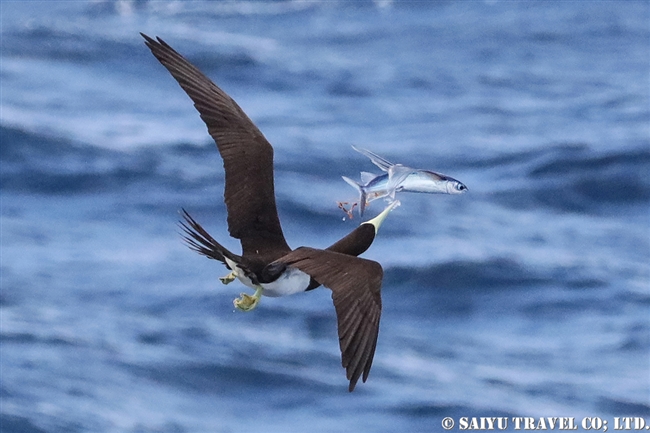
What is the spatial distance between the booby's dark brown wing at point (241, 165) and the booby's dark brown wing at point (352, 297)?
98cm

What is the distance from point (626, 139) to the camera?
25.5 metres

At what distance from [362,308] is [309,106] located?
60.1ft

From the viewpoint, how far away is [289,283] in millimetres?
9398

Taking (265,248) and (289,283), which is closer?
(289,283)

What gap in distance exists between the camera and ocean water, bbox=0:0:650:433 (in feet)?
58.4

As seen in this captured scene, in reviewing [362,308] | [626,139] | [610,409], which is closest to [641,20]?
[626,139]

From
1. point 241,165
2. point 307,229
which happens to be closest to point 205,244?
point 241,165

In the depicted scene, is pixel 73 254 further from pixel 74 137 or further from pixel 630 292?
pixel 630 292
